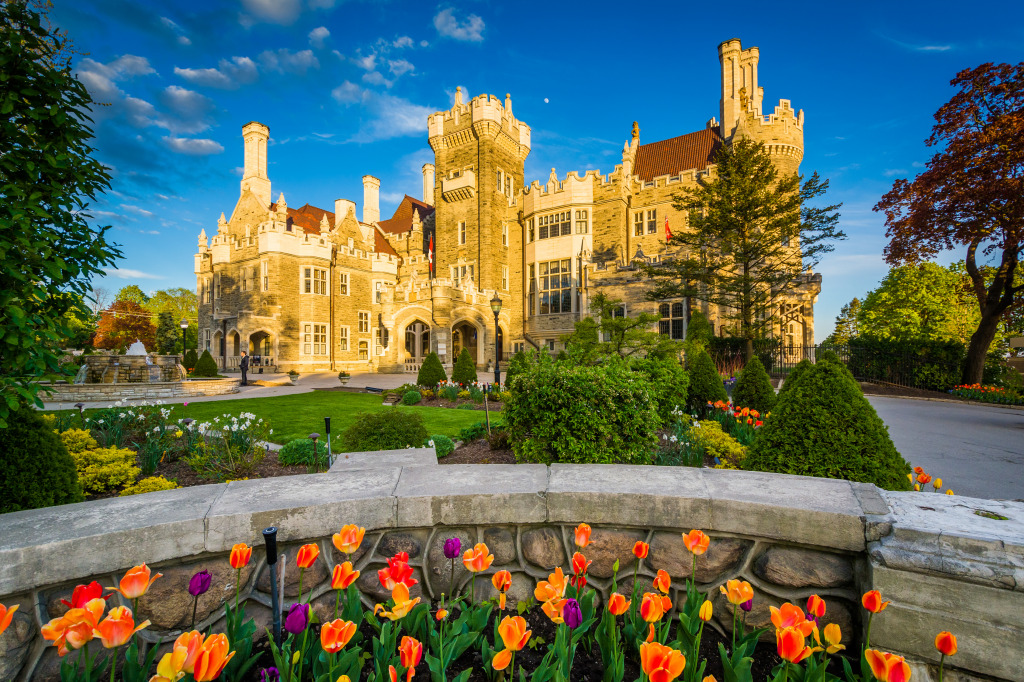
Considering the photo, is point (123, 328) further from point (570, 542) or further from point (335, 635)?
point (335, 635)

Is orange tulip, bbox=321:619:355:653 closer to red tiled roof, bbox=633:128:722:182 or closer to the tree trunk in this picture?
the tree trunk

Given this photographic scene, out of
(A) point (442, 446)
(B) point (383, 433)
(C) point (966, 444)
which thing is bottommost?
(C) point (966, 444)

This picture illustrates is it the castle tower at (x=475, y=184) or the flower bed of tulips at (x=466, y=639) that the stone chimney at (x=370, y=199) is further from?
the flower bed of tulips at (x=466, y=639)

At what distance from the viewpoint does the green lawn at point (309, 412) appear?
848 centimetres

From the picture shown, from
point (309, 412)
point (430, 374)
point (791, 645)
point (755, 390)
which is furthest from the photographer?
point (430, 374)

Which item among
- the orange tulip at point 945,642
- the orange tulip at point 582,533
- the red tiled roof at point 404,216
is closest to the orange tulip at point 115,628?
the orange tulip at point 582,533

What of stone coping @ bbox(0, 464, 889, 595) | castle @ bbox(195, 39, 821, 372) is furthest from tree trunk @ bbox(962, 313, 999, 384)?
stone coping @ bbox(0, 464, 889, 595)

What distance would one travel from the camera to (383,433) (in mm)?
5648

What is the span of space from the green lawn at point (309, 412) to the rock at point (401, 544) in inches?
215

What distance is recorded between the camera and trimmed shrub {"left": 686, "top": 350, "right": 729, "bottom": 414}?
8.94 m

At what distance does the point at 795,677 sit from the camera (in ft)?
5.52

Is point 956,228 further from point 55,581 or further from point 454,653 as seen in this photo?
point 55,581

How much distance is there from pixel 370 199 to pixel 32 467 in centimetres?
3728

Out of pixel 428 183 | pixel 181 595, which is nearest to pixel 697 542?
pixel 181 595
